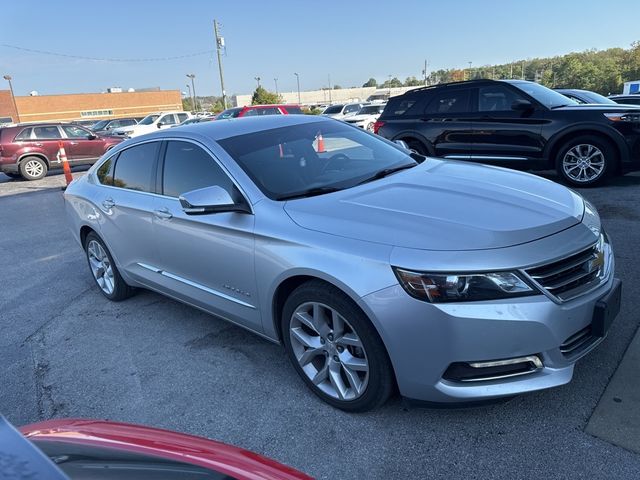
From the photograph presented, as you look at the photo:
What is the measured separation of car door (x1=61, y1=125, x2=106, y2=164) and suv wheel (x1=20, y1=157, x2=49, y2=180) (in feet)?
2.77

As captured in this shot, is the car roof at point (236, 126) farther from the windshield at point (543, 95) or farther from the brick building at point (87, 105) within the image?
the brick building at point (87, 105)

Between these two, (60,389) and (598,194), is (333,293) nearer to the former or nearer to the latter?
(60,389)

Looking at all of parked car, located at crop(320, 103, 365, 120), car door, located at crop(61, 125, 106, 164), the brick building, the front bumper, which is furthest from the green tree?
the front bumper

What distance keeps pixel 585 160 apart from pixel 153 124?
1918 centimetres

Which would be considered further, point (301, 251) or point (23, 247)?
point (23, 247)

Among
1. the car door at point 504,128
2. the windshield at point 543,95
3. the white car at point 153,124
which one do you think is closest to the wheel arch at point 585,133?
the car door at point 504,128

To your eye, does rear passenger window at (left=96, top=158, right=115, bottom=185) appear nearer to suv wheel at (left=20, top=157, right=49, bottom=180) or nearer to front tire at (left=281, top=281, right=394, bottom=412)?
front tire at (left=281, top=281, right=394, bottom=412)

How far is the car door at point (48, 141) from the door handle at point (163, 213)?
13.9 m

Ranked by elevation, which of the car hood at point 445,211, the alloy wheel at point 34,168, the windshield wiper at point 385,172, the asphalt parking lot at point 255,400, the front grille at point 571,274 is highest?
the windshield wiper at point 385,172

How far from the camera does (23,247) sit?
7207mm

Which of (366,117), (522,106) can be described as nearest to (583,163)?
(522,106)


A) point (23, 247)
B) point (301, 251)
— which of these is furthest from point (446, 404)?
point (23, 247)

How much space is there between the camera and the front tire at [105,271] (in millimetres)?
4711

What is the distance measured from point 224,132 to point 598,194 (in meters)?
6.02
